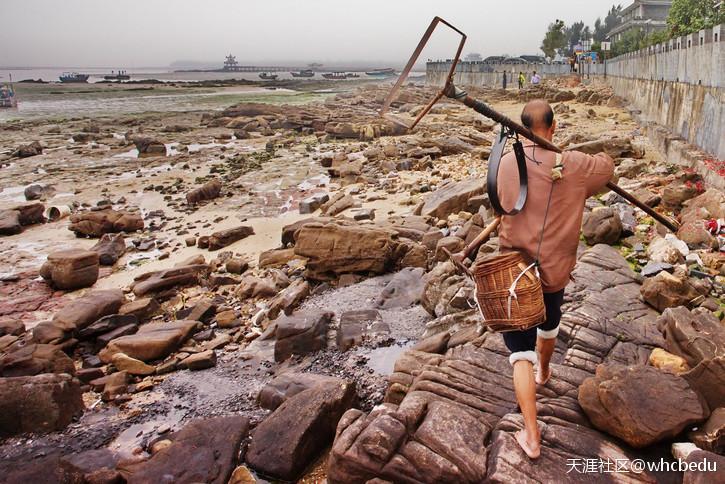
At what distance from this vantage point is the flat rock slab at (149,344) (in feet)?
22.3

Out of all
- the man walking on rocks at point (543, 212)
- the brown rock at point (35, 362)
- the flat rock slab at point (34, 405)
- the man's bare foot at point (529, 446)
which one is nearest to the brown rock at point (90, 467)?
the flat rock slab at point (34, 405)

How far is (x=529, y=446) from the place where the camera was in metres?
2.96

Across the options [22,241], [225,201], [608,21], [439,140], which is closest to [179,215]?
[225,201]

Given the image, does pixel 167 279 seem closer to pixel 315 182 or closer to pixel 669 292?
pixel 669 292

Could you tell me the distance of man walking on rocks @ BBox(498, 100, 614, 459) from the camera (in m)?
2.84

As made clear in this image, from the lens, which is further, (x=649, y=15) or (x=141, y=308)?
(x=649, y=15)

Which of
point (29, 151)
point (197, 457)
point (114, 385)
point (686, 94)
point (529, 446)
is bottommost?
point (114, 385)

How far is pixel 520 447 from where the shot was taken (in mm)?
3043

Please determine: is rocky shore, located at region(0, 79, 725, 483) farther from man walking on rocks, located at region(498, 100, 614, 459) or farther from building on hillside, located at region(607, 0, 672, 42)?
building on hillside, located at region(607, 0, 672, 42)

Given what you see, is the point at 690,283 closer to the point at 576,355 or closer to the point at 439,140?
the point at 576,355

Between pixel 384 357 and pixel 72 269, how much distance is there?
6.89 meters

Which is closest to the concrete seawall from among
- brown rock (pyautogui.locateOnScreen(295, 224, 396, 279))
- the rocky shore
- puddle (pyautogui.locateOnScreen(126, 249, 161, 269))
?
the rocky shore

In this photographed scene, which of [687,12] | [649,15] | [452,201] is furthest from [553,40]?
[452,201]

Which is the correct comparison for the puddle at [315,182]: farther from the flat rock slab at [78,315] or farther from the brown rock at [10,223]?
the flat rock slab at [78,315]
